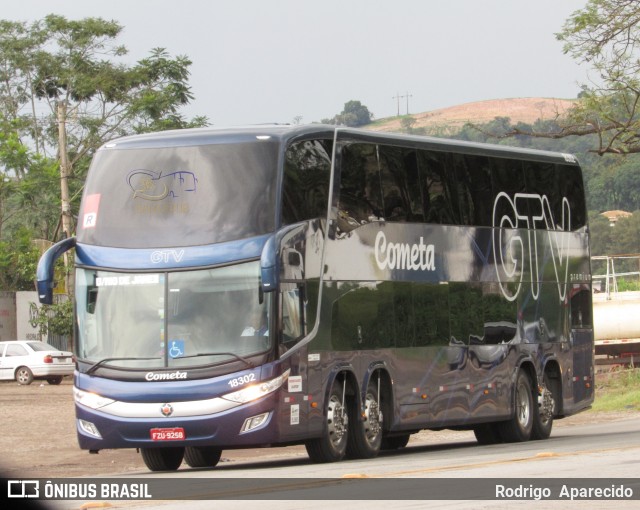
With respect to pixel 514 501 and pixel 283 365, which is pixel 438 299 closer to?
pixel 283 365

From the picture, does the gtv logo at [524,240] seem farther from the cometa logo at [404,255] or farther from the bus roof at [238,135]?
the bus roof at [238,135]

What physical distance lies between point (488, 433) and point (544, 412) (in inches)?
41.4

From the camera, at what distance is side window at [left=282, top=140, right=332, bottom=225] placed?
56.0 feet

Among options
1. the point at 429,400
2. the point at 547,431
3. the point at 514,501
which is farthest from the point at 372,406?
the point at 514,501

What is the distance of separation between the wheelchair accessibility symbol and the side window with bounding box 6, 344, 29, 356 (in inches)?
1224

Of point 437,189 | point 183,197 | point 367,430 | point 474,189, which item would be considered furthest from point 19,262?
point 183,197

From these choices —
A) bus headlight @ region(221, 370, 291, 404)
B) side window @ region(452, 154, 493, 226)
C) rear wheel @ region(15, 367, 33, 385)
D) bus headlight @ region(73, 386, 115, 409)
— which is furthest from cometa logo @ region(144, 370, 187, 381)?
rear wheel @ region(15, 367, 33, 385)

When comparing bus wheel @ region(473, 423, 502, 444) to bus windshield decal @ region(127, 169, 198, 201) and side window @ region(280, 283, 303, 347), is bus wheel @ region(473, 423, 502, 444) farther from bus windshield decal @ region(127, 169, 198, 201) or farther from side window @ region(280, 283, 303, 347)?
bus windshield decal @ region(127, 169, 198, 201)

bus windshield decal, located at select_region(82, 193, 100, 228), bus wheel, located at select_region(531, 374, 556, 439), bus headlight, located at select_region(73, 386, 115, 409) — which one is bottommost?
bus wheel, located at select_region(531, 374, 556, 439)

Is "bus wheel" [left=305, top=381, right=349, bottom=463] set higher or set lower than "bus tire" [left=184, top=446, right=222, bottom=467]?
higher

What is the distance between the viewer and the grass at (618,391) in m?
34.2

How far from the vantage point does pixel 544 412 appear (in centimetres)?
2364

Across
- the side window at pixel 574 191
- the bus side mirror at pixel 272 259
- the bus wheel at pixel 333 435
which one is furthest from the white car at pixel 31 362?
the bus side mirror at pixel 272 259

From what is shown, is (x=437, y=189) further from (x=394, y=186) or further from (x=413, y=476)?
(x=413, y=476)
